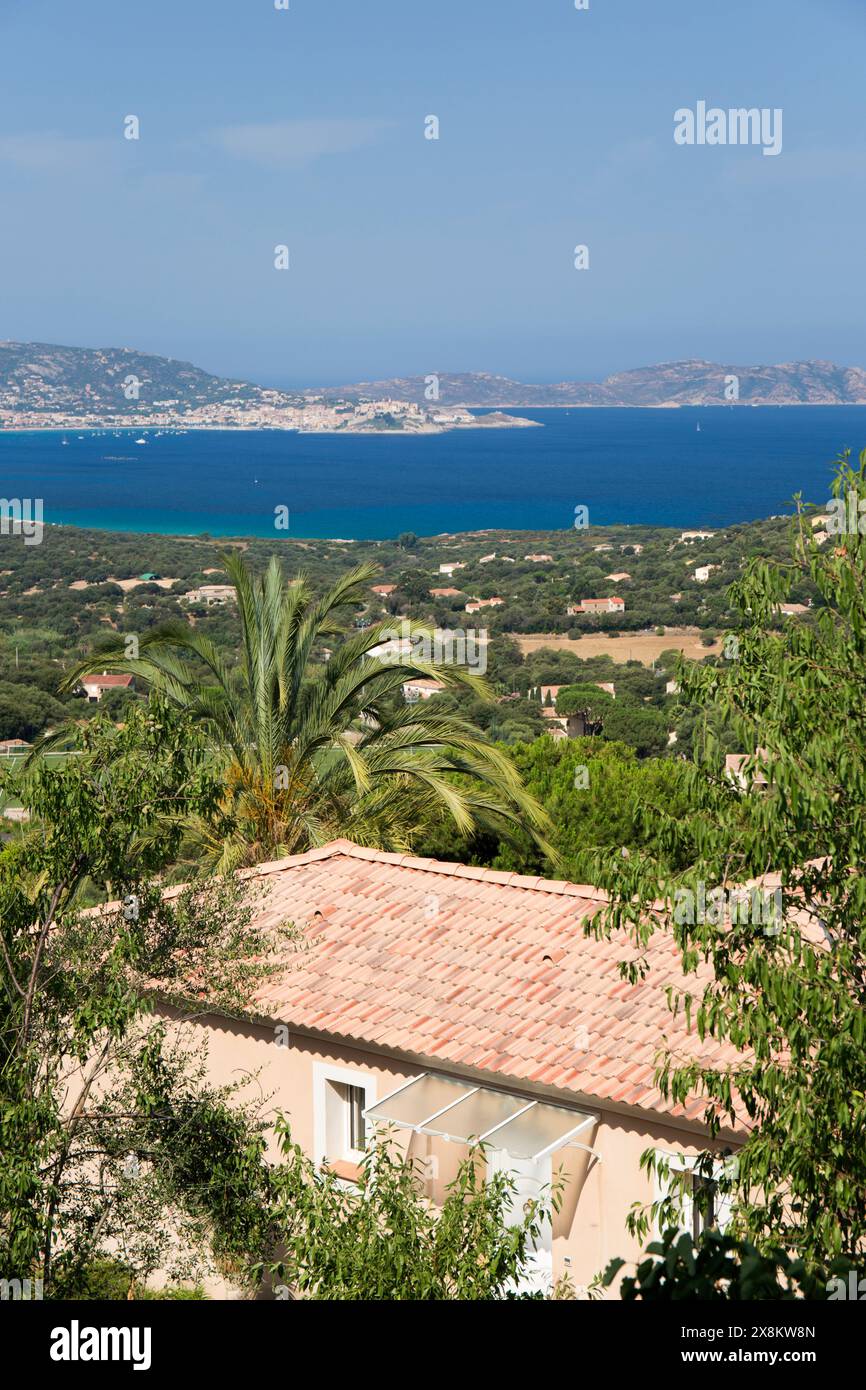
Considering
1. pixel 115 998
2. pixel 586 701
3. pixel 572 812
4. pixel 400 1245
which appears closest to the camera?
pixel 400 1245

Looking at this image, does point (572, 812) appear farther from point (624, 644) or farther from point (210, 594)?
point (210, 594)

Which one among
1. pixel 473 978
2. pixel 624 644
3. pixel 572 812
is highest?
pixel 624 644

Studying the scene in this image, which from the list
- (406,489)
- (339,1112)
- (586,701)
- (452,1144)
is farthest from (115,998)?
(406,489)

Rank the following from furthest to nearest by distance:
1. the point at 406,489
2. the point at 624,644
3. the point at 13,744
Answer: the point at 406,489, the point at 624,644, the point at 13,744

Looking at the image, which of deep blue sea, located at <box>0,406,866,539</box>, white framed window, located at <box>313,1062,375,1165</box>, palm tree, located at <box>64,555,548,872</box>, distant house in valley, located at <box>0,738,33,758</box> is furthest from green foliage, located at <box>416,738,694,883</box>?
deep blue sea, located at <box>0,406,866,539</box>

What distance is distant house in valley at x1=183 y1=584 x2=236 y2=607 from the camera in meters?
61.6

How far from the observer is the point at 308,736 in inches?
559

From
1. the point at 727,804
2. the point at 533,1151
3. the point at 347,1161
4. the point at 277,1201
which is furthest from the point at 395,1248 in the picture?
the point at 347,1161

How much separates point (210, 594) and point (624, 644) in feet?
62.0

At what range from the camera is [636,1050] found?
29.1 feet

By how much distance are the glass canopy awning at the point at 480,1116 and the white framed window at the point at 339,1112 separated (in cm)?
59

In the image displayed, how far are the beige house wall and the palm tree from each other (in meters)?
3.41
